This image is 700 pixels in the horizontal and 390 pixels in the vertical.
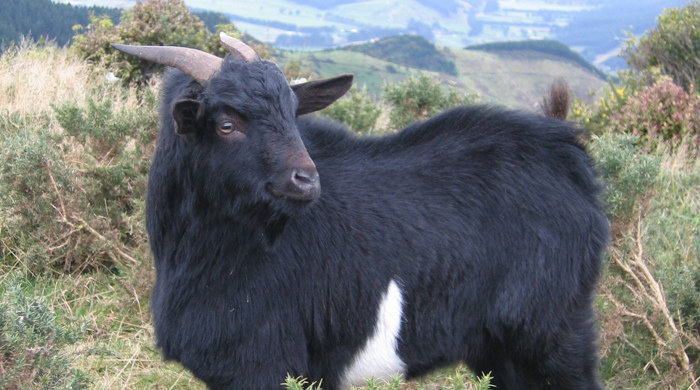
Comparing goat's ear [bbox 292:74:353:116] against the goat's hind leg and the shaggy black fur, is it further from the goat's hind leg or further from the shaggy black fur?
the goat's hind leg

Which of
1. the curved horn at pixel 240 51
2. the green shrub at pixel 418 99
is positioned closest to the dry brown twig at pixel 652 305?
the curved horn at pixel 240 51

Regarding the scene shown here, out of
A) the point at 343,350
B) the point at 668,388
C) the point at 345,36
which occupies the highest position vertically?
the point at 343,350

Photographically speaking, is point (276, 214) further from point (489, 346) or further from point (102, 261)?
point (102, 261)

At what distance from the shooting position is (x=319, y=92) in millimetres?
3486

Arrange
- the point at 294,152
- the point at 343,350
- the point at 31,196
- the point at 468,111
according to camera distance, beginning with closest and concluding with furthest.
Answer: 1. the point at 294,152
2. the point at 343,350
3. the point at 468,111
4. the point at 31,196

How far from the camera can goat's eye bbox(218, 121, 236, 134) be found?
300 cm

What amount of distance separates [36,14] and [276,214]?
10.5 meters

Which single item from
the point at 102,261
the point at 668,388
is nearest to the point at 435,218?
the point at 668,388

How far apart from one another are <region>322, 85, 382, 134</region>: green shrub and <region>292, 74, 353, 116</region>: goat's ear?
4.39 m

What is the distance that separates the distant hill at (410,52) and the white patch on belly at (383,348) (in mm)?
24042

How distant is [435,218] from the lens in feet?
11.2

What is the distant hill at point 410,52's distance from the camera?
27875 millimetres

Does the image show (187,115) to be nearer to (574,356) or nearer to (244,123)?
(244,123)

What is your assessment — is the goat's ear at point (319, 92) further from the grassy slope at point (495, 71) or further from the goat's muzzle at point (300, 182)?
the grassy slope at point (495, 71)
